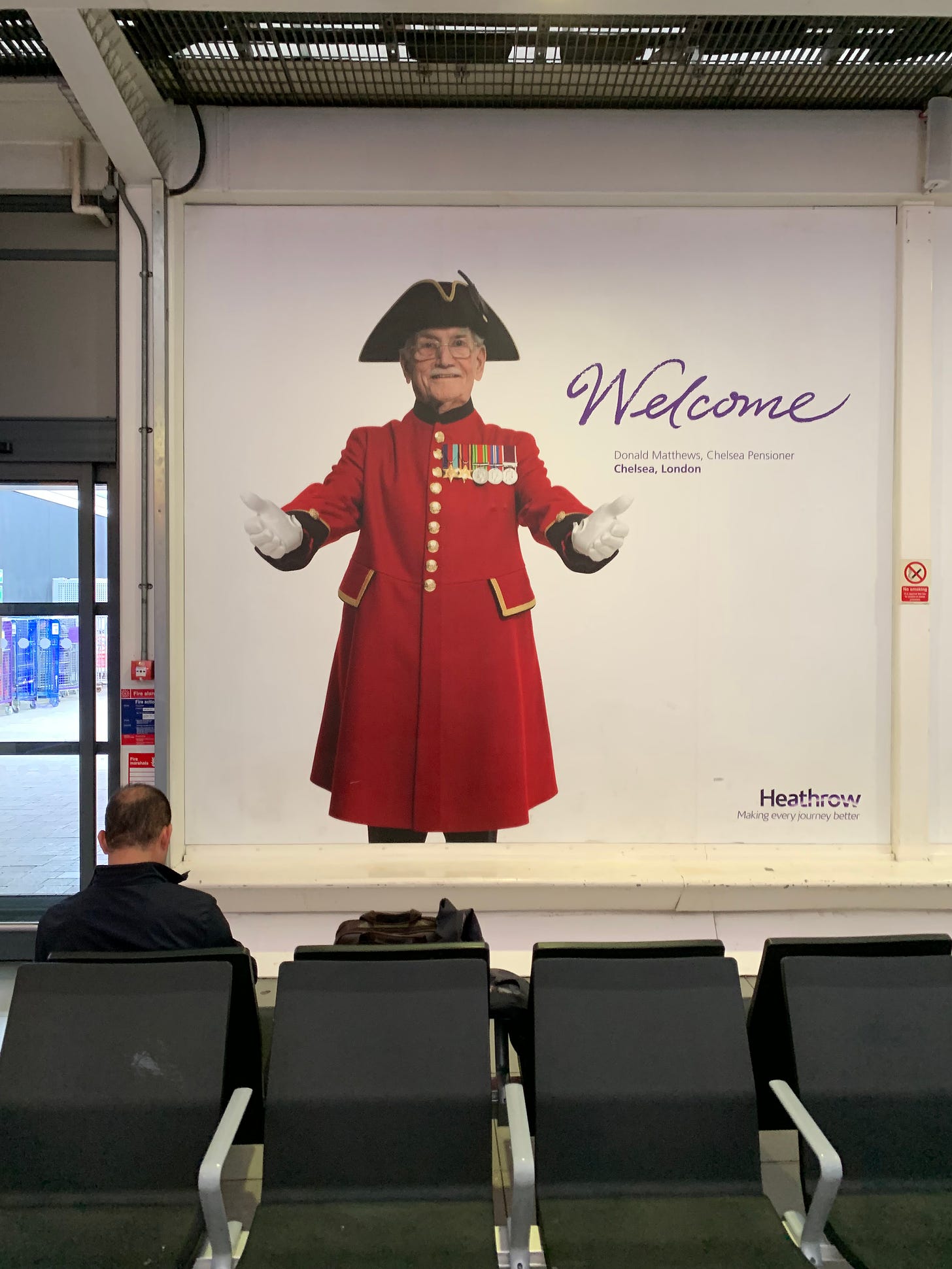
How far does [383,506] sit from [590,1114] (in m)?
2.59

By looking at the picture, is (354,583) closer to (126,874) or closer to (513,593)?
(513,593)

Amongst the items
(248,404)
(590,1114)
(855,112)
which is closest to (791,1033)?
(590,1114)

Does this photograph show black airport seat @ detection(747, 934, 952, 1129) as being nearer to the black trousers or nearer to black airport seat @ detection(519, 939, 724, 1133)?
black airport seat @ detection(519, 939, 724, 1133)

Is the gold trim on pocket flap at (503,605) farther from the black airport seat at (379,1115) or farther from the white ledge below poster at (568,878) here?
the black airport seat at (379,1115)

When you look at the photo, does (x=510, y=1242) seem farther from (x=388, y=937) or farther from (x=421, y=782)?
(x=421, y=782)

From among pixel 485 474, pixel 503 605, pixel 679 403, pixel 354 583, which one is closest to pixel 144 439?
pixel 354 583

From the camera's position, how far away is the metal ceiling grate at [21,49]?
3090 millimetres

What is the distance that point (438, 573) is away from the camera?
11.8 ft

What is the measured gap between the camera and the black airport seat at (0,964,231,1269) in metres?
1.75

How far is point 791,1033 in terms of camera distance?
1.96m

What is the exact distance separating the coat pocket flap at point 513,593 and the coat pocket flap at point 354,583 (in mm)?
585

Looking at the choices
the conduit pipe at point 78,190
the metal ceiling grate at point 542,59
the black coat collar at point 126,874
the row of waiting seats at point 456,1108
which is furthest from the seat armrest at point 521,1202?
the conduit pipe at point 78,190

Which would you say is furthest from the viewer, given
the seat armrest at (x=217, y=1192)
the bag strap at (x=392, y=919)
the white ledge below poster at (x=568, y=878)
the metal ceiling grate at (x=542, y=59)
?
the white ledge below poster at (x=568, y=878)

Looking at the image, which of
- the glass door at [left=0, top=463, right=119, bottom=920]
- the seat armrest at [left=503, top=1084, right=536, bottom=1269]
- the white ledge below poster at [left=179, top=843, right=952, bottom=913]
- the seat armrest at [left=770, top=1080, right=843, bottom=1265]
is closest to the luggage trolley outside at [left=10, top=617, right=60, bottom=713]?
the glass door at [left=0, top=463, right=119, bottom=920]
